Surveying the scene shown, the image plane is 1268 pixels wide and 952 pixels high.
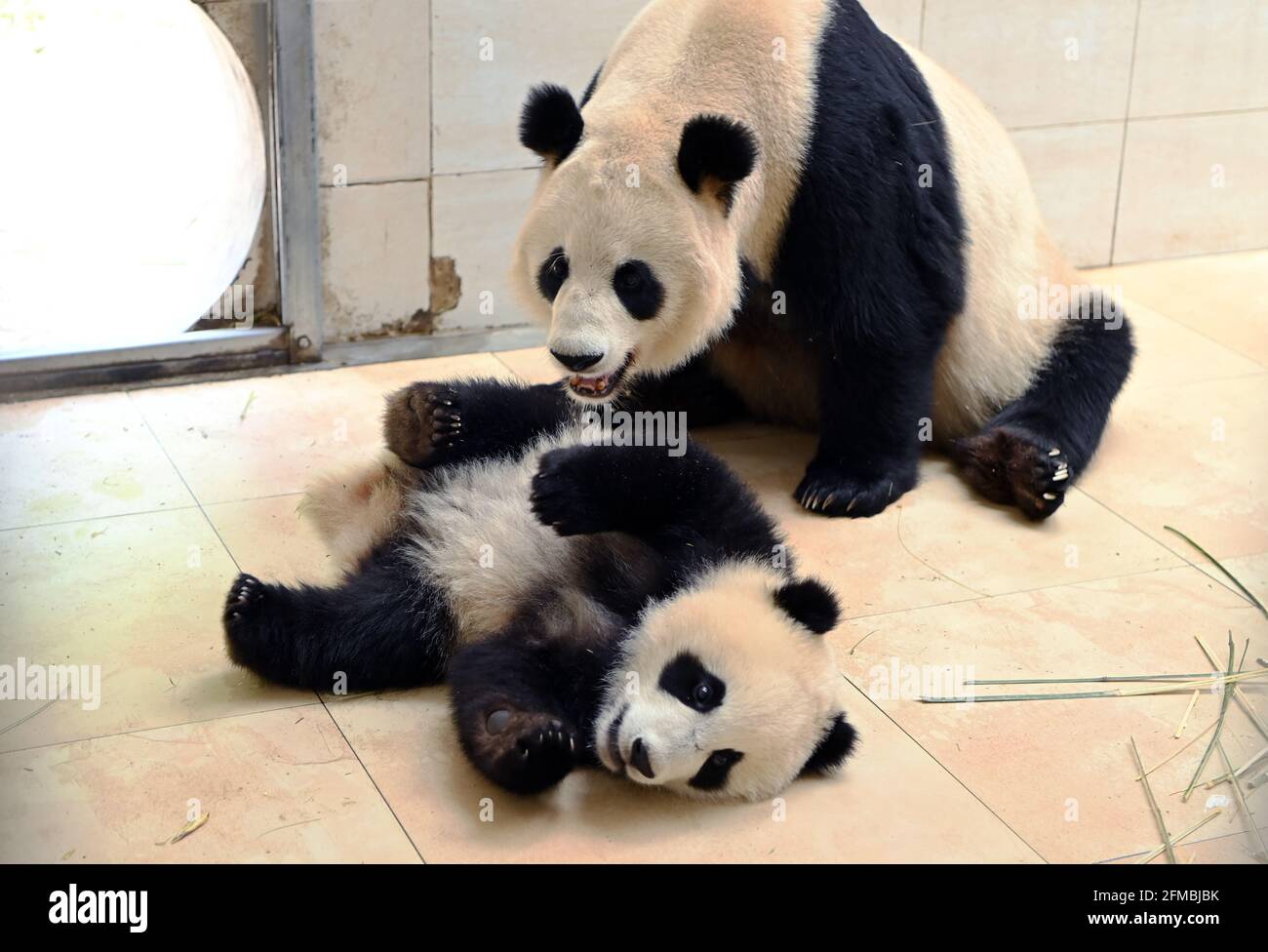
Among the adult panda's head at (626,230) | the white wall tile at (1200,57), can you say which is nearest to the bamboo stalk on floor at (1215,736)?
the adult panda's head at (626,230)

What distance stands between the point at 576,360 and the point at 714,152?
0.56 meters

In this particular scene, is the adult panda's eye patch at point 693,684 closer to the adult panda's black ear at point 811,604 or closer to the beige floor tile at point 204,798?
the adult panda's black ear at point 811,604

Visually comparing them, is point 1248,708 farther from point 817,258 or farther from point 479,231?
point 479,231

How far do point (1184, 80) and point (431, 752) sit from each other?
4.20 meters

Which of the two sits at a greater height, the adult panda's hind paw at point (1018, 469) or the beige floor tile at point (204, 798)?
the adult panda's hind paw at point (1018, 469)

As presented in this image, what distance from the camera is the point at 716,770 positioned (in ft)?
9.15

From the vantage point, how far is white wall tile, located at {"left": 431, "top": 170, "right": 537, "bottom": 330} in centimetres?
482

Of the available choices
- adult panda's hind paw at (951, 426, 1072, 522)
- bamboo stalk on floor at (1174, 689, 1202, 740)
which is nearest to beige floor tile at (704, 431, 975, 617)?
adult panda's hind paw at (951, 426, 1072, 522)

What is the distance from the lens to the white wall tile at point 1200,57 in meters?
5.63

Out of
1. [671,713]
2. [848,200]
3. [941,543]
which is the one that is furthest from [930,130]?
[671,713]

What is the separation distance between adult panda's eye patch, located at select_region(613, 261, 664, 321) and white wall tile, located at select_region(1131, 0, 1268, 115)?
293 cm

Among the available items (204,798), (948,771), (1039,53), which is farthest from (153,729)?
(1039,53)

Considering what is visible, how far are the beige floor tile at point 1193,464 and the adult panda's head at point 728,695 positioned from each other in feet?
4.95

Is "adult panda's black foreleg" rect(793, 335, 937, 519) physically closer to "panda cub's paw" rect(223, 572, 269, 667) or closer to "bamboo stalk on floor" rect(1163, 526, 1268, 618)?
"bamboo stalk on floor" rect(1163, 526, 1268, 618)
